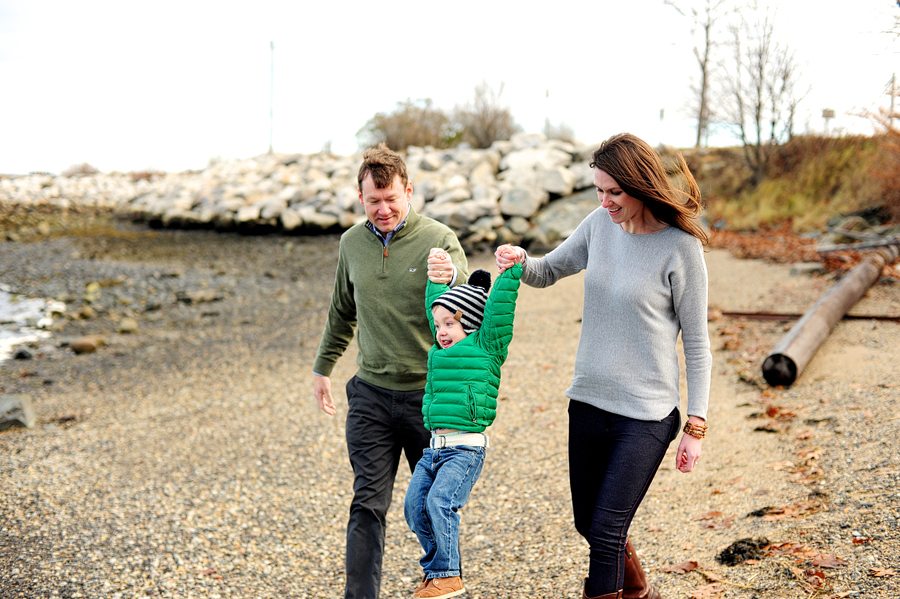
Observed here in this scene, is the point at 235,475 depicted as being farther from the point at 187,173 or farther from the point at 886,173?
the point at 187,173

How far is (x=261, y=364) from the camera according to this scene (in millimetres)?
11078

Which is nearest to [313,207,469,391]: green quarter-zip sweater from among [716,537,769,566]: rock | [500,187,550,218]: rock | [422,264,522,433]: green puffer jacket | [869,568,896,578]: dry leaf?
[422,264,522,433]: green puffer jacket

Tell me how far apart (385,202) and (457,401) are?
109 cm

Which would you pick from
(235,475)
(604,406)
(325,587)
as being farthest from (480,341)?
(235,475)

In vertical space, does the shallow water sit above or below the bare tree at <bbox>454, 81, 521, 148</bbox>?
below

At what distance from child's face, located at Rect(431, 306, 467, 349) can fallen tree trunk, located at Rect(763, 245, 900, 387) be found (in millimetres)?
6120

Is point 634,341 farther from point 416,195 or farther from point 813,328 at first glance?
point 416,195

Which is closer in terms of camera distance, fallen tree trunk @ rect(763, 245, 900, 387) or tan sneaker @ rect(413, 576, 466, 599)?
tan sneaker @ rect(413, 576, 466, 599)

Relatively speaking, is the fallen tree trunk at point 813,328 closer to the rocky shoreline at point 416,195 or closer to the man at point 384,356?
the man at point 384,356

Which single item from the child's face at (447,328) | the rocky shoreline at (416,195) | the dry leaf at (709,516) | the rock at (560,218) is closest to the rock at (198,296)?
the rocky shoreline at (416,195)

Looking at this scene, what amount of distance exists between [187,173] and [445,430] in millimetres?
36759

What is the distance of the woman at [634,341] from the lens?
9.48ft

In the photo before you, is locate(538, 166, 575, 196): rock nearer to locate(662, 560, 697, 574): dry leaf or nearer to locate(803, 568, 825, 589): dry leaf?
locate(662, 560, 697, 574): dry leaf

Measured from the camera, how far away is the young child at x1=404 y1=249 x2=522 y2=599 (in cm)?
281
